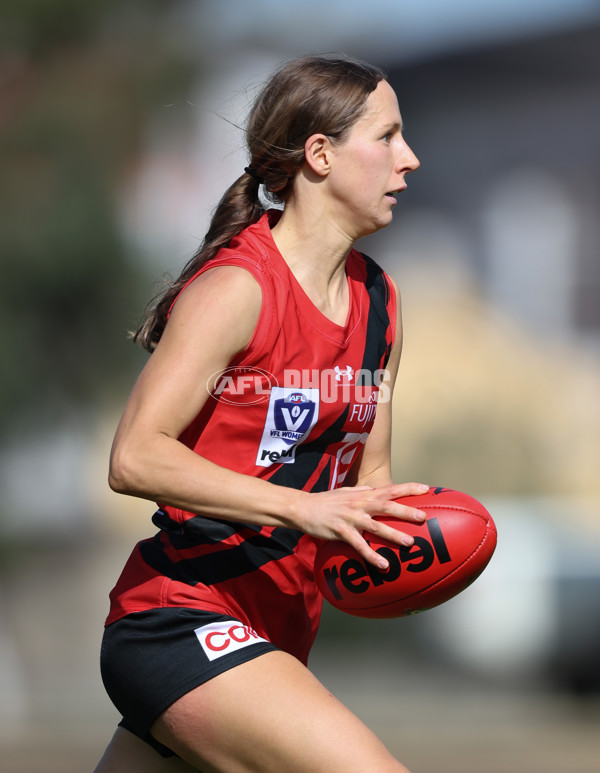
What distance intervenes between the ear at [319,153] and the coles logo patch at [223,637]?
3.52 ft

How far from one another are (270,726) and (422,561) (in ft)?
1.61

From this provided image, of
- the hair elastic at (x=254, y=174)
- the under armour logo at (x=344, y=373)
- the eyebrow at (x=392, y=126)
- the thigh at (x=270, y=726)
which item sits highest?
the eyebrow at (x=392, y=126)

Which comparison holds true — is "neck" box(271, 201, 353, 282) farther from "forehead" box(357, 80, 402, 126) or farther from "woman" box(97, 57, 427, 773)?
"forehead" box(357, 80, 402, 126)

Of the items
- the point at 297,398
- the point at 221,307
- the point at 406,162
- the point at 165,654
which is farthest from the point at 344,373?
the point at 165,654

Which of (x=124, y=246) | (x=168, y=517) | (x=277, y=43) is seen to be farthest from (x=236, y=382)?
(x=277, y=43)

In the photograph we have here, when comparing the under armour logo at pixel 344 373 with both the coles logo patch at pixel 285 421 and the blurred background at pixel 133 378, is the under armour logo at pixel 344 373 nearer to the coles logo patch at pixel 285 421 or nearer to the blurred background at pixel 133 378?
the coles logo patch at pixel 285 421

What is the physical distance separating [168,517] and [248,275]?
0.58 m

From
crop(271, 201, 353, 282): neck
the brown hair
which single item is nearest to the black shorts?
the brown hair

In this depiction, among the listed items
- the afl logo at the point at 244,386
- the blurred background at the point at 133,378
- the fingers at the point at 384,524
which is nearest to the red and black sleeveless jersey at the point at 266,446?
the afl logo at the point at 244,386

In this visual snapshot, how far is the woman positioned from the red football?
0.34 ft

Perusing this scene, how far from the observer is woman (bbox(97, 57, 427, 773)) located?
205 cm

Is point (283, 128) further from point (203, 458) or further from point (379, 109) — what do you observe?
point (203, 458)

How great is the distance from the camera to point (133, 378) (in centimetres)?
718

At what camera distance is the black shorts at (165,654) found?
6.87ft
